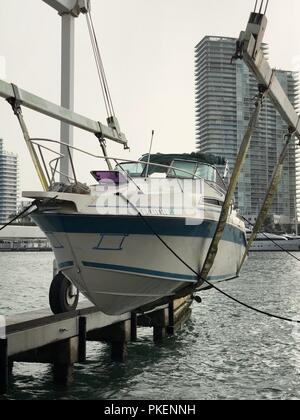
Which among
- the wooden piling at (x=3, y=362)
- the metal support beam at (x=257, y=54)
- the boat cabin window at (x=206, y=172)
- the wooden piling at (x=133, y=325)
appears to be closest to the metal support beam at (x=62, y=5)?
the boat cabin window at (x=206, y=172)

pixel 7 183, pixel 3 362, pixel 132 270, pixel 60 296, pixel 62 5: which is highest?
pixel 62 5

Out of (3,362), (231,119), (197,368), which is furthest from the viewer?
(231,119)

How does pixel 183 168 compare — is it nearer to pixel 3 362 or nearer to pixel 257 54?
pixel 257 54

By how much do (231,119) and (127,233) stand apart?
7.82 m

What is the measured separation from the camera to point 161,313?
50.1ft

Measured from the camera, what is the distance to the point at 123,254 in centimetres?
944

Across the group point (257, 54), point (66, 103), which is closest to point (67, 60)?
point (66, 103)

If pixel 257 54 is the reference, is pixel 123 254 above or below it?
below

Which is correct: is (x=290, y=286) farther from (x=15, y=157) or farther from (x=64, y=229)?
(x=64, y=229)

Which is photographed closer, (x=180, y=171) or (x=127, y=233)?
(x=127, y=233)

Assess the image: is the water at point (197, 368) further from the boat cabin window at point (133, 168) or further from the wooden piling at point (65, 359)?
the boat cabin window at point (133, 168)

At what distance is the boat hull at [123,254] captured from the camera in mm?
9344

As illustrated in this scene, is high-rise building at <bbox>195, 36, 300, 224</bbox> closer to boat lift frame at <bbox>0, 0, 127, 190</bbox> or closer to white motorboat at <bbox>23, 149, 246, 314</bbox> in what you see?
boat lift frame at <bbox>0, 0, 127, 190</bbox>
